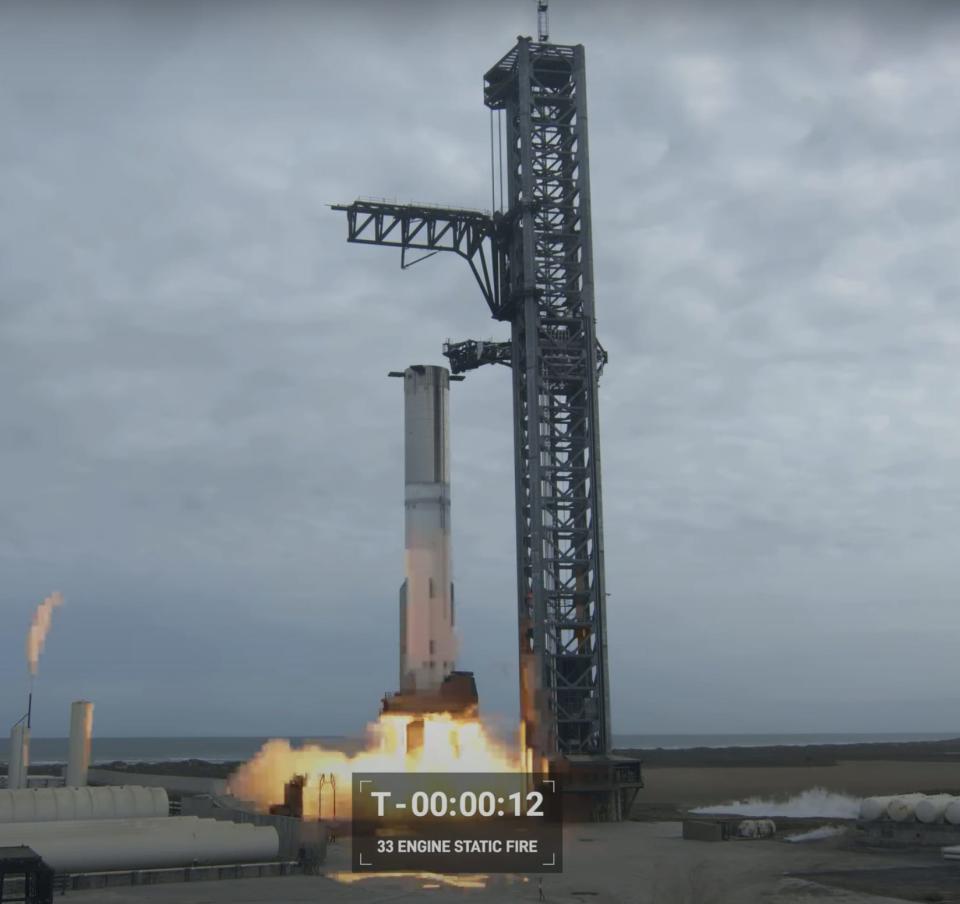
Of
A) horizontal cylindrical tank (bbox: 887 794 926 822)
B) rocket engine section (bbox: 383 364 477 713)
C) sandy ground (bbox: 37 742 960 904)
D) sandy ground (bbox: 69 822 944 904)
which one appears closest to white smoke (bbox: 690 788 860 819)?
sandy ground (bbox: 37 742 960 904)

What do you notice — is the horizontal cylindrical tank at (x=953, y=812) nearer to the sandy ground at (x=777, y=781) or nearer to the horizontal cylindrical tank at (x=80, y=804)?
the sandy ground at (x=777, y=781)

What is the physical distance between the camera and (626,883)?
128 ft

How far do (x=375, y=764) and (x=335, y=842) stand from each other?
4915mm

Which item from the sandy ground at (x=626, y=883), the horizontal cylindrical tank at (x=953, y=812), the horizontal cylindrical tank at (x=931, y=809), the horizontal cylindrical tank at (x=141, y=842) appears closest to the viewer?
the sandy ground at (x=626, y=883)

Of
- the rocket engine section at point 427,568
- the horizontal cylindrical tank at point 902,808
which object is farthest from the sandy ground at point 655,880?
the rocket engine section at point 427,568

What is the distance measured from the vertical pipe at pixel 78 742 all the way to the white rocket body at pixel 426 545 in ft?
49.5

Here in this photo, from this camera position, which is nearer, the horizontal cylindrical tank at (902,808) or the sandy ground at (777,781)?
the horizontal cylindrical tank at (902,808)

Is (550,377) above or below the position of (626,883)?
above

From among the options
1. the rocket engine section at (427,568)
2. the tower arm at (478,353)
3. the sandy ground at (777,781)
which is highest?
the tower arm at (478,353)

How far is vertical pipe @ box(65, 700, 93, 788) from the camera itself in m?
55.3

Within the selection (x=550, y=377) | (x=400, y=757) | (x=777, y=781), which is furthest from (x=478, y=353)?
(x=777, y=781)

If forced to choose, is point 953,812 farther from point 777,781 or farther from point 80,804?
point 777,781

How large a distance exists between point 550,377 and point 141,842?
3350 centimetres

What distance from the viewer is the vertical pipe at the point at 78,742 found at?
55312 mm
